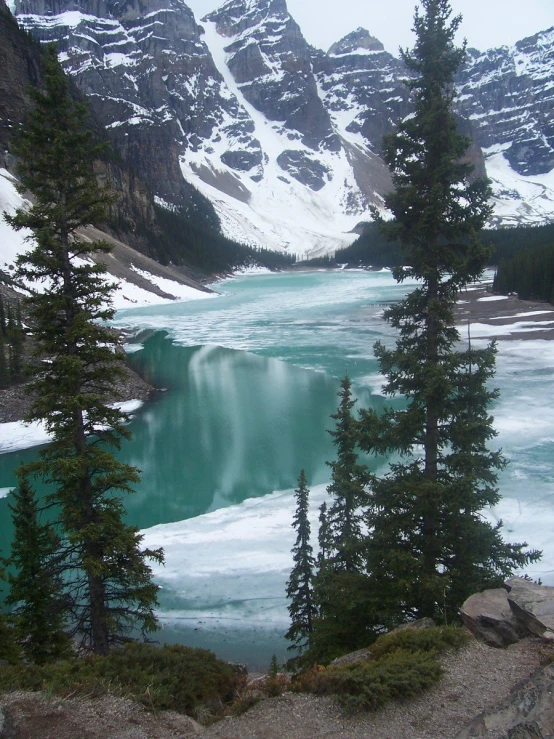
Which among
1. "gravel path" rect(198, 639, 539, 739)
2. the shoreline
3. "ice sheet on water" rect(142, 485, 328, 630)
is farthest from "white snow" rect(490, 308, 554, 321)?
"gravel path" rect(198, 639, 539, 739)

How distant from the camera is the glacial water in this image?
11758mm

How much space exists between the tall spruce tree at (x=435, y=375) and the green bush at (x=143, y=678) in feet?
8.90

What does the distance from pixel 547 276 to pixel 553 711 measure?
186 ft

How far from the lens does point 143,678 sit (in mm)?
5945

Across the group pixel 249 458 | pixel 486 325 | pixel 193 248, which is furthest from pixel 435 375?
pixel 193 248

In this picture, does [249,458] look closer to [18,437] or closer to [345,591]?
[18,437]

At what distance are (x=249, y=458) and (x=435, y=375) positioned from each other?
1336cm

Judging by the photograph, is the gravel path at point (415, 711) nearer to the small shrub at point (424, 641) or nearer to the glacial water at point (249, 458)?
the small shrub at point (424, 641)

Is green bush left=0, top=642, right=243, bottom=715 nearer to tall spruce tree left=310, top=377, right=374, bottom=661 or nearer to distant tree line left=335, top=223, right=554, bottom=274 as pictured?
tall spruce tree left=310, top=377, right=374, bottom=661

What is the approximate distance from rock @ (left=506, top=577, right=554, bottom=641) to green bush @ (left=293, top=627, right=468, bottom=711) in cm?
77

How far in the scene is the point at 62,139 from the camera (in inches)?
312

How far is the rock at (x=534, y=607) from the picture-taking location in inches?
236

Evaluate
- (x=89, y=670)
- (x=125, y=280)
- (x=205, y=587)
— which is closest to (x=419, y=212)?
(x=89, y=670)

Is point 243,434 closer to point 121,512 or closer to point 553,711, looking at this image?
point 121,512
